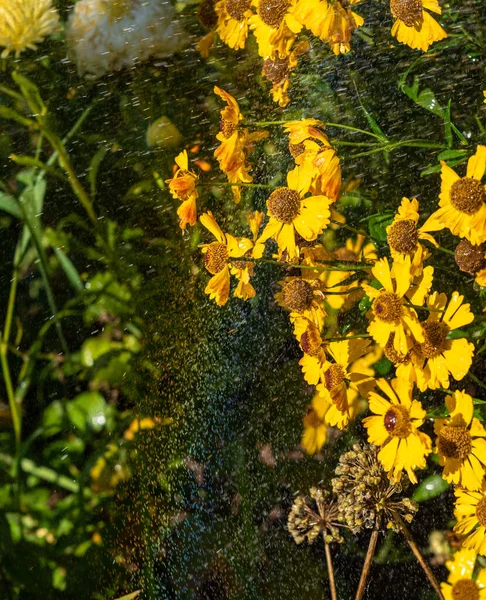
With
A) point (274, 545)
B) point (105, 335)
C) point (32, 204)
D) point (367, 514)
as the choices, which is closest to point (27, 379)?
point (105, 335)

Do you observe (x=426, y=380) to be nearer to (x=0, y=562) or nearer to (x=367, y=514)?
(x=367, y=514)

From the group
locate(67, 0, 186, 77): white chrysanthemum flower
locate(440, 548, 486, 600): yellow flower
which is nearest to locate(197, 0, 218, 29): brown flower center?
locate(67, 0, 186, 77): white chrysanthemum flower

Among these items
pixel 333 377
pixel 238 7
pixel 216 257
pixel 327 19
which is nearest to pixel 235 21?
pixel 238 7

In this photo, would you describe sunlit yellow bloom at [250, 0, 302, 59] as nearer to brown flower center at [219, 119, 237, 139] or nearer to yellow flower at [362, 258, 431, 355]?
brown flower center at [219, 119, 237, 139]

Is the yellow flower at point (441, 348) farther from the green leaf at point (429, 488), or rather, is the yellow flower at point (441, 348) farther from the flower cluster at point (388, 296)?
the green leaf at point (429, 488)

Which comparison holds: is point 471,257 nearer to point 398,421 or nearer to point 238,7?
point 398,421

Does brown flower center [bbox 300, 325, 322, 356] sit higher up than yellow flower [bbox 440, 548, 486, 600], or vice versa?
→ brown flower center [bbox 300, 325, 322, 356]

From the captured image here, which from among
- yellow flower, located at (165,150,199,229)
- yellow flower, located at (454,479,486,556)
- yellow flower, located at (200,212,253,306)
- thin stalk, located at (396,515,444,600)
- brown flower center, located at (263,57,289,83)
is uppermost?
brown flower center, located at (263,57,289,83)
